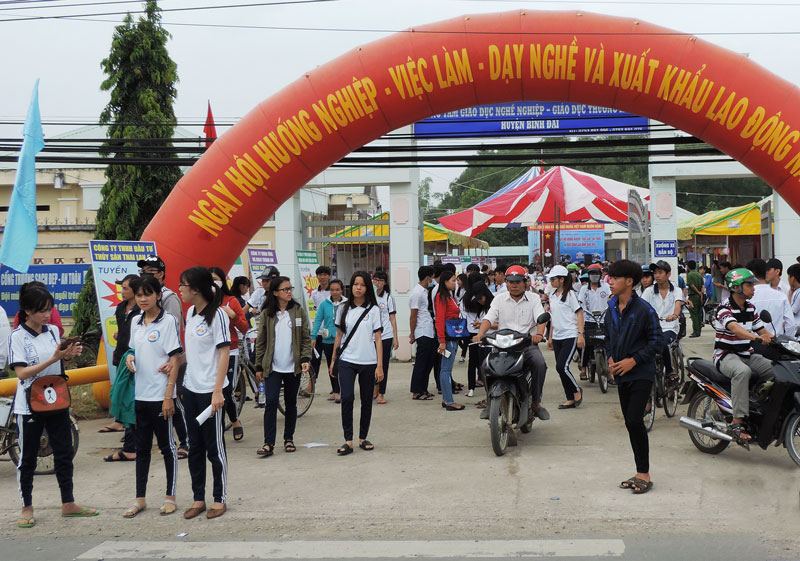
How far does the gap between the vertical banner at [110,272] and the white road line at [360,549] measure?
3.66m

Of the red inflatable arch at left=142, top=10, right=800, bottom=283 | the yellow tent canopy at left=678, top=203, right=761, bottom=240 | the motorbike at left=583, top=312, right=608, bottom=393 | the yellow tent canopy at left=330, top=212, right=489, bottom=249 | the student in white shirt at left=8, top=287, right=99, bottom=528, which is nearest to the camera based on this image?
the student in white shirt at left=8, top=287, right=99, bottom=528

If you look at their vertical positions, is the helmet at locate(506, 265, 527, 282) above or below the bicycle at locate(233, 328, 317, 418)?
above

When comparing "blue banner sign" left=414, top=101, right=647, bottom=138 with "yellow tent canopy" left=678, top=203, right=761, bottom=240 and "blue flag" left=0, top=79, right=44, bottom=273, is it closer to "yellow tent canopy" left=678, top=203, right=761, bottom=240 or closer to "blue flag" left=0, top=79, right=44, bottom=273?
"blue flag" left=0, top=79, right=44, bottom=273

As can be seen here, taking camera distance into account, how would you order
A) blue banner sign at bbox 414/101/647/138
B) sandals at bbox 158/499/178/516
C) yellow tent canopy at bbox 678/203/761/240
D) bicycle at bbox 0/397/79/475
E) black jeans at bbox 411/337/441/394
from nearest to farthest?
sandals at bbox 158/499/178/516, bicycle at bbox 0/397/79/475, black jeans at bbox 411/337/441/394, blue banner sign at bbox 414/101/647/138, yellow tent canopy at bbox 678/203/761/240

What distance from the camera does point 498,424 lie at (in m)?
7.20

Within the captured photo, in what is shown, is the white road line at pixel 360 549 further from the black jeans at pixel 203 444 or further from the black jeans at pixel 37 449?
the black jeans at pixel 37 449

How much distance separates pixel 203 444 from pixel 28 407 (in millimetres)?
1286

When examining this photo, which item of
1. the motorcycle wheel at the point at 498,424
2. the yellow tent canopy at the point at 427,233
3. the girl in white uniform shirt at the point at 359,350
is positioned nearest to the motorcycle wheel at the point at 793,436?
the motorcycle wheel at the point at 498,424

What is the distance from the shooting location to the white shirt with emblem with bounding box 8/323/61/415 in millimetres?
5688

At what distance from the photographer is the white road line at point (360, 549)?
4.80 metres

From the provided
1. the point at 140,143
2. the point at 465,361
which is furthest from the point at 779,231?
the point at 140,143

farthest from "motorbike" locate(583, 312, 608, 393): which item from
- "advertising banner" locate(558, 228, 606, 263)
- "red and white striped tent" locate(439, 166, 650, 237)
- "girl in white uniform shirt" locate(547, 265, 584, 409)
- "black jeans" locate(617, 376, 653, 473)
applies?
"advertising banner" locate(558, 228, 606, 263)

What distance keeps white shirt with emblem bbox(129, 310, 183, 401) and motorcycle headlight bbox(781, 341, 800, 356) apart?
4.91 m

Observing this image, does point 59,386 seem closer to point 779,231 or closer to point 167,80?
point 167,80
